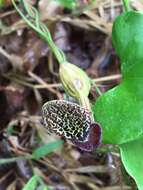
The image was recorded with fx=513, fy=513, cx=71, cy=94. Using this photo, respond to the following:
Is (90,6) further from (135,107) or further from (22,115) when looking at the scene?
(135,107)

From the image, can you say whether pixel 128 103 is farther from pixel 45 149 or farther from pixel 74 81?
pixel 45 149

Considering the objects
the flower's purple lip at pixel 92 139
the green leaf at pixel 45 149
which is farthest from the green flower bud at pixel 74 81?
the green leaf at pixel 45 149

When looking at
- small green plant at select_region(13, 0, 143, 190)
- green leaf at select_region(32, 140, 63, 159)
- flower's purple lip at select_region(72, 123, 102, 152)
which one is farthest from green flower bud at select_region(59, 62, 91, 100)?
green leaf at select_region(32, 140, 63, 159)

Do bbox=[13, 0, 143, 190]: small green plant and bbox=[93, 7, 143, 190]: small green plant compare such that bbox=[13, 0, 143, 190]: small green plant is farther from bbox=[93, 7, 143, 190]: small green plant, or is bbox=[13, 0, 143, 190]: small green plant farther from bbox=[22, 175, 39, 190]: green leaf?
bbox=[22, 175, 39, 190]: green leaf

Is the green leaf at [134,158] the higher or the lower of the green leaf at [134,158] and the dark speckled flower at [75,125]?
the lower

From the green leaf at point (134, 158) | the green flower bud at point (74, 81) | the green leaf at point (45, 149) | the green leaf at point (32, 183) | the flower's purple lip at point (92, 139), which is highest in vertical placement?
the green flower bud at point (74, 81)

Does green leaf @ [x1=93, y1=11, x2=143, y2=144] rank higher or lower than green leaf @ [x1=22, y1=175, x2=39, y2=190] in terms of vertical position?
higher

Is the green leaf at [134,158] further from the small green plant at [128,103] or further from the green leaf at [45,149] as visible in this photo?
the green leaf at [45,149]
